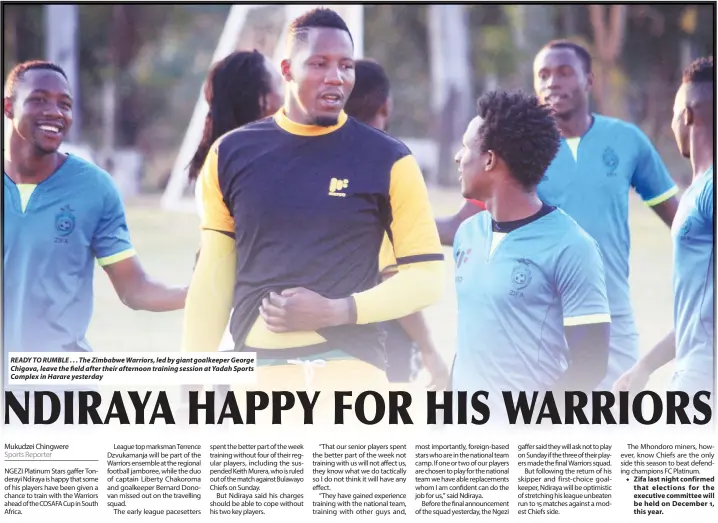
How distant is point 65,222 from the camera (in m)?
4.51

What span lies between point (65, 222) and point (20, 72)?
653mm

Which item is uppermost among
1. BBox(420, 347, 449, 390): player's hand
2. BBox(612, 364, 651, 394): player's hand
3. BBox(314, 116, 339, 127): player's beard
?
BBox(314, 116, 339, 127): player's beard

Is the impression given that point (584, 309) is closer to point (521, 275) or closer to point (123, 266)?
point (521, 275)

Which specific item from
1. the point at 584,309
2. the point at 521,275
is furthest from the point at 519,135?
the point at 584,309

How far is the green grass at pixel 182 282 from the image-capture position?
5.80m

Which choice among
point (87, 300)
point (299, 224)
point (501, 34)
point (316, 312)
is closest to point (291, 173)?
point (299, 224)

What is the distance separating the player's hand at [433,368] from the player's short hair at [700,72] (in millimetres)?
1520

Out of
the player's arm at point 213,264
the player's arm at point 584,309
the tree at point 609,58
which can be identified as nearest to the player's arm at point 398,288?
the player's arm at point 213,264

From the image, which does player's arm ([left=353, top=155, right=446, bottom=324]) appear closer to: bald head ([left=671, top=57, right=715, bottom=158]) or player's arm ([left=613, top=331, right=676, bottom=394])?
player's arm ([left=613, top=331, right=676, bottom=394])

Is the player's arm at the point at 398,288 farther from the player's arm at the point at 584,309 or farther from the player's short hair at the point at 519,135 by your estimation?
the player's arm at the point at 584,309

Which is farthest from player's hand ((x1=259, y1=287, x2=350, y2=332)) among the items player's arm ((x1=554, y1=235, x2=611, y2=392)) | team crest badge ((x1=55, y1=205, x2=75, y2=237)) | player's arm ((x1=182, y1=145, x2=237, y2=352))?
team crest badge ((x1=55, y1=205, x2=75, y2=237))

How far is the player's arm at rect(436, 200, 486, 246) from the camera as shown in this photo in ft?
15.6

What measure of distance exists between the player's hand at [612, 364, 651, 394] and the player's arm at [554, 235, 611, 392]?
22.1 inches

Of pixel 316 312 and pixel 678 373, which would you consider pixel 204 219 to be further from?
pixel 678 373
